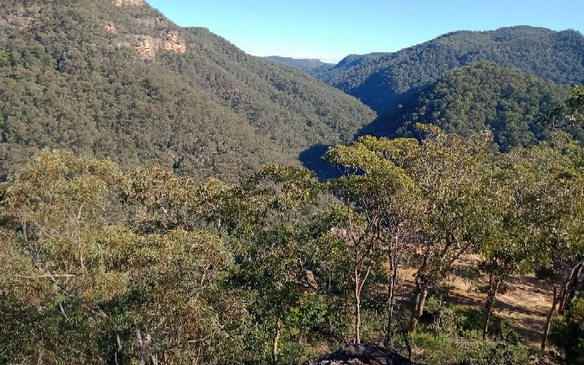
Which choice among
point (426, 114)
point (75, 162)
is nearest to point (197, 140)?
point (426, 114)

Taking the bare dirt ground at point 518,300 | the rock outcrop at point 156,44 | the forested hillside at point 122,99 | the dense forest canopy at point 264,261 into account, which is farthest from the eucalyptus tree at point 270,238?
the rock outcrop at point 156,44

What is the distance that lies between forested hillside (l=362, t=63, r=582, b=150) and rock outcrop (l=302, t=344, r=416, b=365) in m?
75.6

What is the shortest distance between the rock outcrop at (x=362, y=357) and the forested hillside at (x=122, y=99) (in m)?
59.3

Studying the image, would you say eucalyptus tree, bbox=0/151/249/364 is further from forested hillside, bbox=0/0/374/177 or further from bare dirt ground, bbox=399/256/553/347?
forested hillside, bbox=0/0/374/177

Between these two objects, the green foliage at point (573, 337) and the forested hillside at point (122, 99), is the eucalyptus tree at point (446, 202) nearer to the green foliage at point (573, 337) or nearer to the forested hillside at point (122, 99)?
the green foliage at point (573, 337)

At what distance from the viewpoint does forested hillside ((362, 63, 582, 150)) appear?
80.8 metres

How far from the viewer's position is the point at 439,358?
9859mm

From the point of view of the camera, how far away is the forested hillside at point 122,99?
80875 mm

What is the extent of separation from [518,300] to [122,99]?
311 feet

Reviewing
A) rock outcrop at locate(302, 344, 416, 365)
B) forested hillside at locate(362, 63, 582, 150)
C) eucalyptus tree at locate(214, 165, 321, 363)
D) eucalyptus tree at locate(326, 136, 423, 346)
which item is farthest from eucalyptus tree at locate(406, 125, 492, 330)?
forested hillside at locate(362, 63, 582, 150)

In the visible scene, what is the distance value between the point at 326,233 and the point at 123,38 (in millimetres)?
130080

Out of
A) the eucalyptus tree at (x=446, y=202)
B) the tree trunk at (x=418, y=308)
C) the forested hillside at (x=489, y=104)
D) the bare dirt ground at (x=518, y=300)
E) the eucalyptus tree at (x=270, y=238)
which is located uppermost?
the forested hillside at (x=489, y=104)

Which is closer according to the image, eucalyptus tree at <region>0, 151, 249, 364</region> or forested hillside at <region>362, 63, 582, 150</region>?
eucalyptus tree at <region>0, 151, 249, 364</region>

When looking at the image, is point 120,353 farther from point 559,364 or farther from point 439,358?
point 559,364
